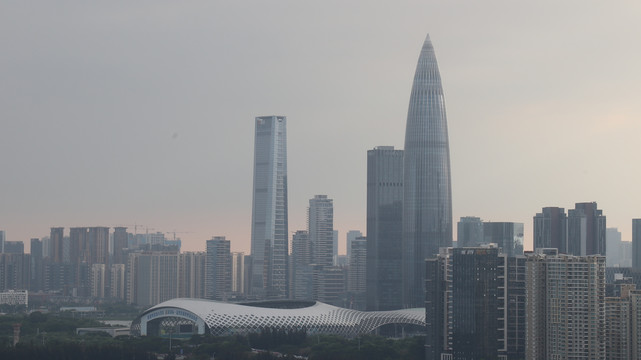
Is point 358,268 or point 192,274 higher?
point 358,268

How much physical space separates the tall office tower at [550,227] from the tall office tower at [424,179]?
12.6 meters

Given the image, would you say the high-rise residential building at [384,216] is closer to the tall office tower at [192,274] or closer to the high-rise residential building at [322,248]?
the high-rise residential building at [322,248]

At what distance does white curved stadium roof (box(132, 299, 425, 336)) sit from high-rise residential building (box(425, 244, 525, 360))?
31216mm

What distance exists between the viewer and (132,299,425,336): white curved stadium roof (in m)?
108

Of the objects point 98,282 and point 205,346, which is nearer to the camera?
point 205,346

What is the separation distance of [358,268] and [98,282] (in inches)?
1924

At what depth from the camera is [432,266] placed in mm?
80188

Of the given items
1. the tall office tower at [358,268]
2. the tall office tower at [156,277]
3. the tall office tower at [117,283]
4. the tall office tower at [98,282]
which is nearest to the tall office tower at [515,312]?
the tall office tower at [358,268]

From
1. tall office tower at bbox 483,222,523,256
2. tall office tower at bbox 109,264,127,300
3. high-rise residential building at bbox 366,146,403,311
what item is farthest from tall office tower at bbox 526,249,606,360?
tall office tower at bbox 109,264,127,300

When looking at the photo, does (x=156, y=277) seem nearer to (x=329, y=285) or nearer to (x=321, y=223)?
(x=321, y=223)

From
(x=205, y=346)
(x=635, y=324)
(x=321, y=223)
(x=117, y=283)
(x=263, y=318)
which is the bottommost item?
(x=205, y=346)

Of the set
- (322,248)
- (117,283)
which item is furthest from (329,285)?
(117,283)

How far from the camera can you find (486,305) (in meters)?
75.3

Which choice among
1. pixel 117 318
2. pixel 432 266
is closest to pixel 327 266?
pixel 117 318
